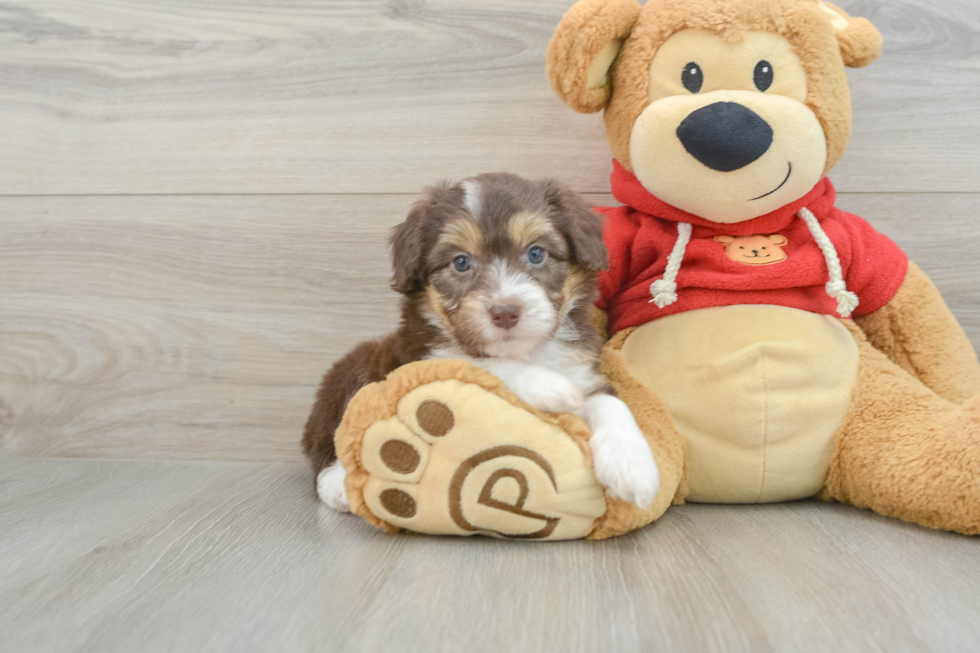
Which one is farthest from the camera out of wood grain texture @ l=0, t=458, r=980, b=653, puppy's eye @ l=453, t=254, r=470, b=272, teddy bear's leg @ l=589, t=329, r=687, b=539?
puppy's eye @ l=453, t=254, r=470, b=272

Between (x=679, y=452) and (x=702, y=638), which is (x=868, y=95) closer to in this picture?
(x=679, y=452)

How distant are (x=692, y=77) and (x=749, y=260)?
0.46 meters

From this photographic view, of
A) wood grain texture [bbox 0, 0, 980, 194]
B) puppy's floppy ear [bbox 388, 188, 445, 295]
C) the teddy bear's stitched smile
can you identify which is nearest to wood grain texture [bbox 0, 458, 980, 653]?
A: puppy's floppy ear [bbox 388, 188, 445, 295]

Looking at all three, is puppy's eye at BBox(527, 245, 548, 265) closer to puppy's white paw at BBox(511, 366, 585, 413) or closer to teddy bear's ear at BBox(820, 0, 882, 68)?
puppy's white paw at BBox(511, 366, 585, 413)

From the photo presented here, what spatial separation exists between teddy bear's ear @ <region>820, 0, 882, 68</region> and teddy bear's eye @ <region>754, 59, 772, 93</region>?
8.9 inches

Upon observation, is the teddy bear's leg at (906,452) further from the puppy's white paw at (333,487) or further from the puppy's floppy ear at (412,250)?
the puppy's white paw at (333,487)

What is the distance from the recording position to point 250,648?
1.01 metres

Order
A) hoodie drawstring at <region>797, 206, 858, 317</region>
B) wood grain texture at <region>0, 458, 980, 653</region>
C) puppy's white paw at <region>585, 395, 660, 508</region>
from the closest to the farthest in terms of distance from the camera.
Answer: wood grain texture at <region>0, 458, 980, 653</region> → puppy's white paw at <region>585, 395, 660, 508</region> → hoodie drawstring at <region>797, 206, 858, 317</region>

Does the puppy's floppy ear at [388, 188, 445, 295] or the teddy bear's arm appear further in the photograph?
the teddy bear's arm

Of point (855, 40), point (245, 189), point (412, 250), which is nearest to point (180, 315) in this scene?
point (245, 189)

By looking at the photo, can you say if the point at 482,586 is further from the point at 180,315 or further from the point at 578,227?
the point at 180,315

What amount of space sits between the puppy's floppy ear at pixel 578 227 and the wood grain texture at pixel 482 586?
0.61 metres

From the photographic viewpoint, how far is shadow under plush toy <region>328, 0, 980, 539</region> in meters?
1.36

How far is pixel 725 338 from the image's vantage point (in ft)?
5.30
